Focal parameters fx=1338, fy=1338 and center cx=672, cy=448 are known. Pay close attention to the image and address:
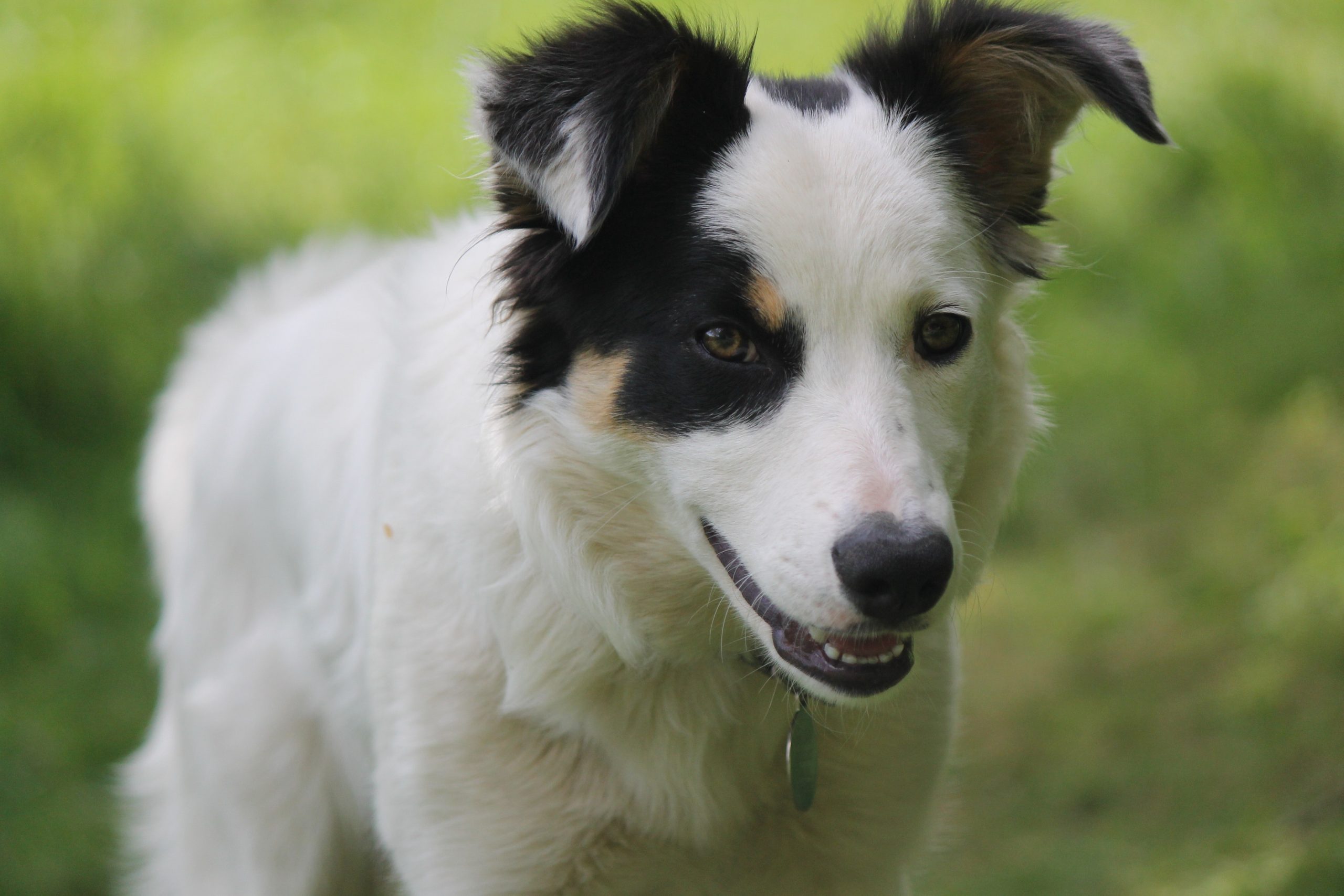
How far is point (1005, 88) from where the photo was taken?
2.83 metres

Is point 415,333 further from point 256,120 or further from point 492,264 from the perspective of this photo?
point 256,120

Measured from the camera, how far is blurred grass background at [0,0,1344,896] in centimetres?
487

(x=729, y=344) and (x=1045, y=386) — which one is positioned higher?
(x=729, y=344)

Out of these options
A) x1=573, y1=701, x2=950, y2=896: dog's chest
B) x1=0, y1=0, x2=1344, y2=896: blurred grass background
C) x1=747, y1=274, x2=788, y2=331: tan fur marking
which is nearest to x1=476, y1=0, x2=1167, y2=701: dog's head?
x1=747, y1=274, x2=788, y2=331: tan fur marking

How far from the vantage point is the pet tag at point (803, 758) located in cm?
278

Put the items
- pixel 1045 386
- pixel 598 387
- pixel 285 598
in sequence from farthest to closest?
pixel 1045 386 → pixel 285 598 → pixel 598 387

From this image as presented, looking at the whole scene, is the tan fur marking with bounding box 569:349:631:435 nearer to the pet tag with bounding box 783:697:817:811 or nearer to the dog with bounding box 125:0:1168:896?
the dog with bounding box 125:0:1168:896

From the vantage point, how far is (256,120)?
7371 millimetres

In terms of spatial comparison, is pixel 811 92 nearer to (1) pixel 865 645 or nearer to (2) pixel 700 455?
(2) pixel 700 455

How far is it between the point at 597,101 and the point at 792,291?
0.49 meters

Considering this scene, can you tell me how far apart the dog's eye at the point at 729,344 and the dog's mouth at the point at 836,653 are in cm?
34

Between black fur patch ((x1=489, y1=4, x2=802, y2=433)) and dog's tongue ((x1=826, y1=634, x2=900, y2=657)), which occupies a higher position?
black fur patch ((x1=489, y1=4, x2=802, y2=433))

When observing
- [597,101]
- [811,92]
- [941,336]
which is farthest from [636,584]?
[811,92]

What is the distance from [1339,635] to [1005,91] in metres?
3.08
